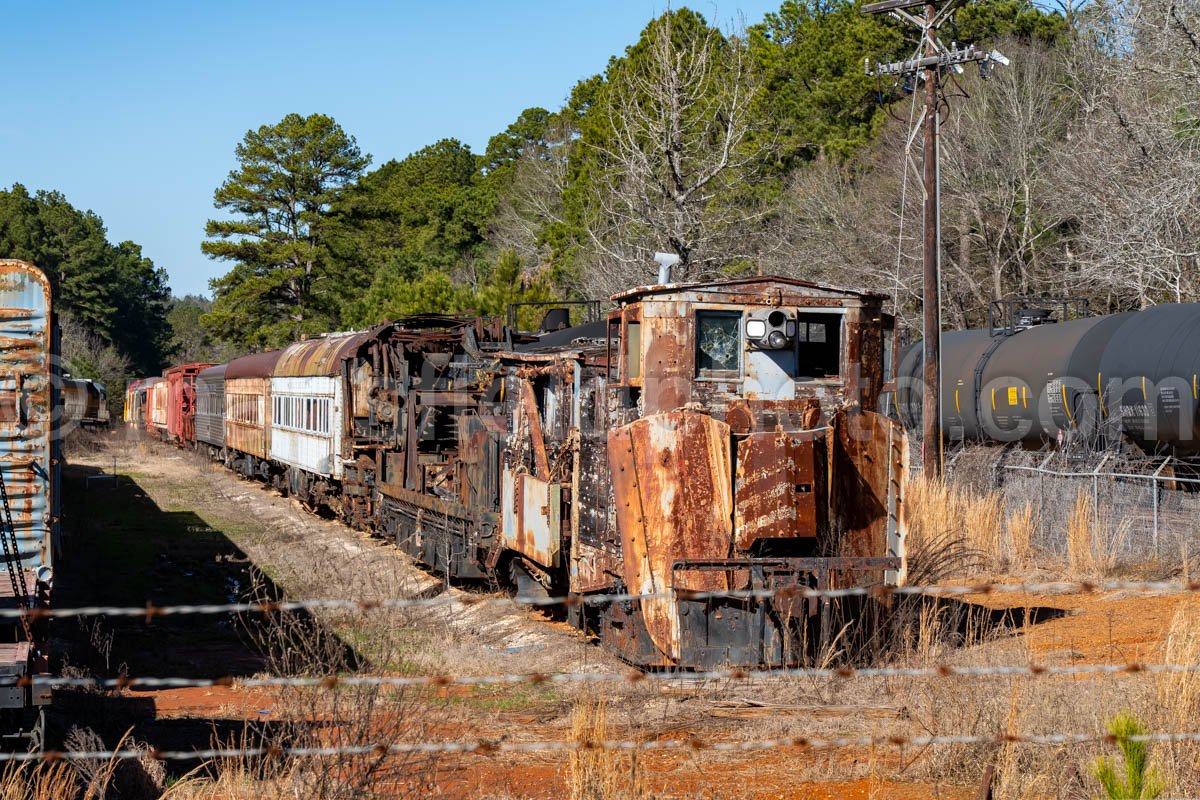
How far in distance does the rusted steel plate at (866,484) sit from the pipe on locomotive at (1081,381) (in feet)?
24.8

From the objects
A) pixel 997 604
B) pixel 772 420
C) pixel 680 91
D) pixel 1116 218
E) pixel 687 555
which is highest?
pixel 680 91

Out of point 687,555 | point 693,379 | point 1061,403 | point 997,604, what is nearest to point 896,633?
point 687,555

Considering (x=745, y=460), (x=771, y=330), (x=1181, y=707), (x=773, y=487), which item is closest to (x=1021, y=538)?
(x=771, y=330)

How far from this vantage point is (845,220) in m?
40.9

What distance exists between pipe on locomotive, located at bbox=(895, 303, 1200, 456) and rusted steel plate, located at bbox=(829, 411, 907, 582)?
7562 millimetres

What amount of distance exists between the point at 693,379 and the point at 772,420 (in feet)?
2.42

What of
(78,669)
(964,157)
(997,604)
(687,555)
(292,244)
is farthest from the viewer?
(292,244)

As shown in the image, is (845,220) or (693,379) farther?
(845,220)

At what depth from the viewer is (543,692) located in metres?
10.1

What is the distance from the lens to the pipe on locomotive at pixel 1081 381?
16.3 meters

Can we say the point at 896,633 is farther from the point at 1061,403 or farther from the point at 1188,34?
the point at 1188,34

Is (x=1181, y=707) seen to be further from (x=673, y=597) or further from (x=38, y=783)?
(x=38, y=783)

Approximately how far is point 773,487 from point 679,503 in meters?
0.75

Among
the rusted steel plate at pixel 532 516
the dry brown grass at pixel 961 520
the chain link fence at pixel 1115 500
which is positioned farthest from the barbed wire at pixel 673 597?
A: the chain link fence at pixel 1115 500
